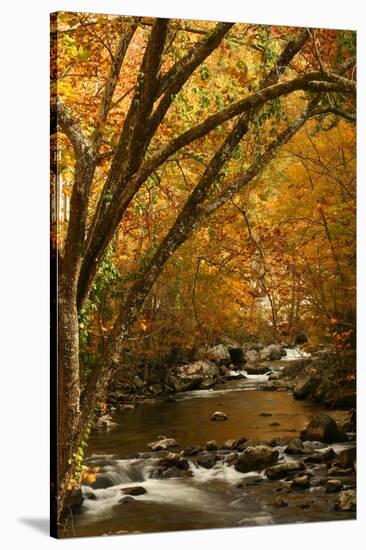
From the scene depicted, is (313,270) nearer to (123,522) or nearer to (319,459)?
(319,459)

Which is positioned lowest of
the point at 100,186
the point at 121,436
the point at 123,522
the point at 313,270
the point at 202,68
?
the point at 123,522

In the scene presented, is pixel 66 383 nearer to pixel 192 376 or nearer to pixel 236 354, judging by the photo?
pixel 192 376

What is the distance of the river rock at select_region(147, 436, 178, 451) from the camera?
7516 mm

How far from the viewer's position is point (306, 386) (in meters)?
8.12

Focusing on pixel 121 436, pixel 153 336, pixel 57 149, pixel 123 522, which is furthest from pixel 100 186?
pixel 123 522

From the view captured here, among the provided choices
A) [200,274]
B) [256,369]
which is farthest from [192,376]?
[200,274]

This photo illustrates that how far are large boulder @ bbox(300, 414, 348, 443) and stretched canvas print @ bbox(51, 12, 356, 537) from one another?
0.04ft

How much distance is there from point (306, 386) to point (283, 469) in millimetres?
622

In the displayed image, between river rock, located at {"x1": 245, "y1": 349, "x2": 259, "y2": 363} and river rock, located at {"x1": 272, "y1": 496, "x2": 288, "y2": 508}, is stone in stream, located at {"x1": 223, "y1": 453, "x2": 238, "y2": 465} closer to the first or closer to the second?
river rock, located at {"x1": 272, "y1": 496, "x2": 288, "y2": 508}

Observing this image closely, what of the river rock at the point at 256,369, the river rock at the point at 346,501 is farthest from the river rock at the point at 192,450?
the river rock at the point at 346,501

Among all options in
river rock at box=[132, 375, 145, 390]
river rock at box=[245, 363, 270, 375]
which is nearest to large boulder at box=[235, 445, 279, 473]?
river rock at box=[245, 363, 270, 375]

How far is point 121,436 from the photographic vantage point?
7426 mm

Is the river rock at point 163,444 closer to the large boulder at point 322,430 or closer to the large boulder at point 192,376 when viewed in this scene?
the large boulder at point 192,376

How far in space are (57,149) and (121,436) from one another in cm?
190
